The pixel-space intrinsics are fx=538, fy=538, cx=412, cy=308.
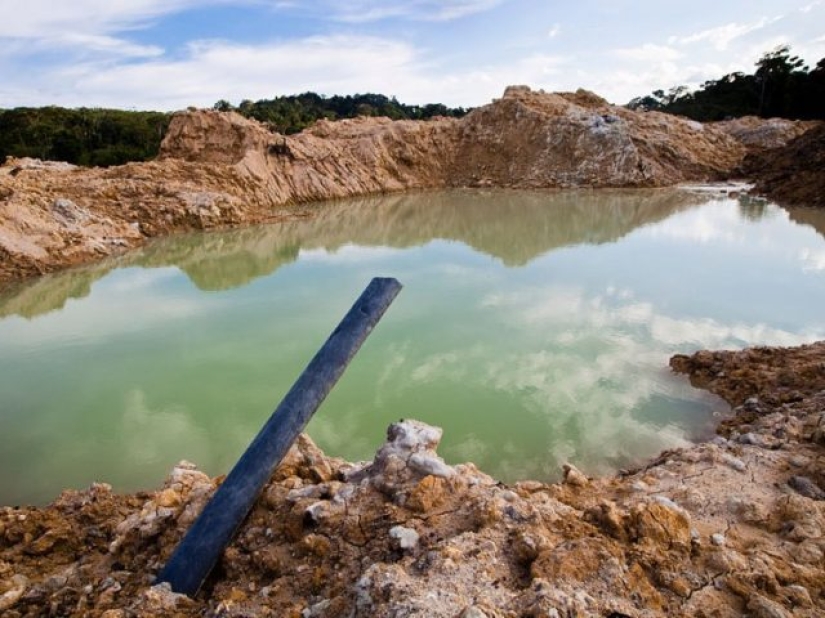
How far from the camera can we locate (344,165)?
26625mm

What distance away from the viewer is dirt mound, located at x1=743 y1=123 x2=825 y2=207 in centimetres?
1939

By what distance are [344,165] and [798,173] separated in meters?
19.4

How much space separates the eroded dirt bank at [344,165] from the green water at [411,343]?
2685 millimetres

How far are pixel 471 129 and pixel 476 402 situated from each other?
2673 cm

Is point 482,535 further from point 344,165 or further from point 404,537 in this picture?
point 344,165

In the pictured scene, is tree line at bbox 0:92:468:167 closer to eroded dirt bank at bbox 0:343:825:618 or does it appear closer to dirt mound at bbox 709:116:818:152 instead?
dirt mound at bbox 709:116:818:152

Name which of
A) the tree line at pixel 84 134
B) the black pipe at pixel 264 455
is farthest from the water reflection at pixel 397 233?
the tree line at pixel 84 134

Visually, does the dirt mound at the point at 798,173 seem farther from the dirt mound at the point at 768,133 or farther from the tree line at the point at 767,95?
the tree line at the point at 767,95

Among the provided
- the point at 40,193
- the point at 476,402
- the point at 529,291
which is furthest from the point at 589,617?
the point at 40,193

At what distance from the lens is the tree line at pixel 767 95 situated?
36.3 m

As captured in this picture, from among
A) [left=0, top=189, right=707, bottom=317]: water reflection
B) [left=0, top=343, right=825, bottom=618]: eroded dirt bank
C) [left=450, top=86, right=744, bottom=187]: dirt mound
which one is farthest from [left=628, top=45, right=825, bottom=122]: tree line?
[left=0, top=343, right=825, bottom=618]: eroded dirt bank

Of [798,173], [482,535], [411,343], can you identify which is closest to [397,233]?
[411,343]

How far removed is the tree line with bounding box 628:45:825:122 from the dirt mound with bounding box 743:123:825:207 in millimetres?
14818

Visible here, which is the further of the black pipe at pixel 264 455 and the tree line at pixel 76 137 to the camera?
the tree line at pixel 76 137
